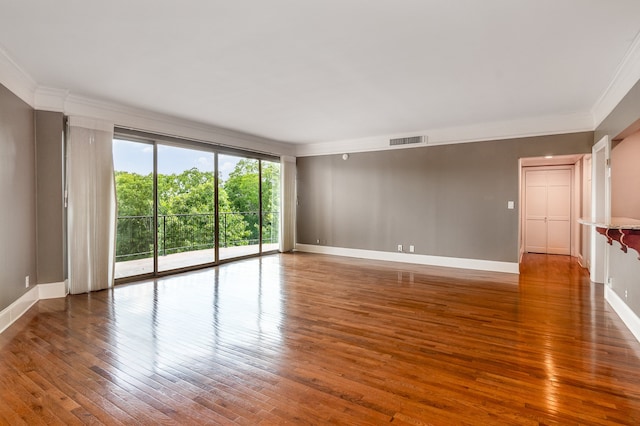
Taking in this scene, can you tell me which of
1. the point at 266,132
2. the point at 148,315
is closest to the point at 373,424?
the point at 148,315

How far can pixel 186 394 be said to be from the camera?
2205mm

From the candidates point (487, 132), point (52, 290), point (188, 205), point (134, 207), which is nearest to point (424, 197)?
point (487, 132)

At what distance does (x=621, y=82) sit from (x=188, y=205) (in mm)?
6563

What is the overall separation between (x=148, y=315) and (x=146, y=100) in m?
2.98

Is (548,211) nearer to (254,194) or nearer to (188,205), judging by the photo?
(254,194)

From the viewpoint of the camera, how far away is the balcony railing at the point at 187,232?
17.8 ft

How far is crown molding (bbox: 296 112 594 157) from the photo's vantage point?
18.2 ft

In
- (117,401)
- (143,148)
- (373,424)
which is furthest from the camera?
(143,148)

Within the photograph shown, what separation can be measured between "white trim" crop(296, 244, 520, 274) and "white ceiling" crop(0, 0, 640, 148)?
2.80 metres

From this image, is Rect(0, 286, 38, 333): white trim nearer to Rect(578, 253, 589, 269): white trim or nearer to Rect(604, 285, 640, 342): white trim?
Rect(604, 285, 640, 342): white trim

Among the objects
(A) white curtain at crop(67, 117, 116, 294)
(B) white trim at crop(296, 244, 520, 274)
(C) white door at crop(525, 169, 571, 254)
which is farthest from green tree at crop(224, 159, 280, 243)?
(C) white door at crop(525, 169, 571, 254)

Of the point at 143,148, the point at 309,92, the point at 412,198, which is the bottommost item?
the point at 412,198

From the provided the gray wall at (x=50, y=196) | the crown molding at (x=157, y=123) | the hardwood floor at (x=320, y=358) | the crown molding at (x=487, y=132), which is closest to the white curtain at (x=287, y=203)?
the crown molding at (x=157, y=123)

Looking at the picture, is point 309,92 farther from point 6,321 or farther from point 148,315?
point 6,321
